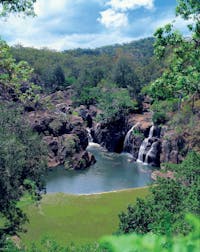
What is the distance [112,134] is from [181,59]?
3541 cm

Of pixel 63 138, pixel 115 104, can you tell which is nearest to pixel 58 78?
pixel 115 104

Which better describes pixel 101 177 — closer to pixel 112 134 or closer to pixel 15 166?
pixel 112 134

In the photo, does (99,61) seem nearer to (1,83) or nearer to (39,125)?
(39,125)

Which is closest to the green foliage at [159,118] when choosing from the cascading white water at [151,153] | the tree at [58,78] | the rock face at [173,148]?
the rock face at [173,148]

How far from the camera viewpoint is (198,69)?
29.0 ft

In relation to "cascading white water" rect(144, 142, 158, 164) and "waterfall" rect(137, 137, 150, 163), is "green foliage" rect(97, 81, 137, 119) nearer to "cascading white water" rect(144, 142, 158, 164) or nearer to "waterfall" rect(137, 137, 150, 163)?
"waterfall" rect(137, 137, 150, 163)

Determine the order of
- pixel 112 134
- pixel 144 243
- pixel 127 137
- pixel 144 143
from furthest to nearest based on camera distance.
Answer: pixel 112 134, pixel 127 137, pixel 144 143, pixel 144 243

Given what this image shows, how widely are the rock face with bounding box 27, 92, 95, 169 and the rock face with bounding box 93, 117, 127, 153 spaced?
4.08m

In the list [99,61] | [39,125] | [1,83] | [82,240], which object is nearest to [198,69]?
[1,83]

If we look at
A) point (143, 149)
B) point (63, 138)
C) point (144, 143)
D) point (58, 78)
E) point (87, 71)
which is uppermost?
A: point (87, 71)

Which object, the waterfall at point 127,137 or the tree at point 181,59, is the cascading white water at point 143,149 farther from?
the tree at point 181,59

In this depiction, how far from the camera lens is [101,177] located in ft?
105

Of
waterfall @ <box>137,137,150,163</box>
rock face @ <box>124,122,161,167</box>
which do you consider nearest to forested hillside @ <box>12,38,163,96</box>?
rock face @ <box>124,122,161,167</box>

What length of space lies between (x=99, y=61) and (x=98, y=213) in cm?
6590
